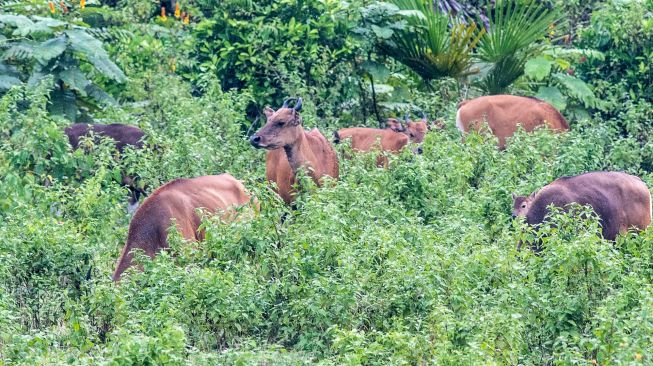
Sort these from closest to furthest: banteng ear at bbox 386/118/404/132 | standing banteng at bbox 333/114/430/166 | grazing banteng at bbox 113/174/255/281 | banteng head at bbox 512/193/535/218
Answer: grazing banteng at bbox 113/174/255/281, banteng head at bbox 512/193/535/218, standing banteng at bbox 333/114/430/166, banteng ear at bbox 386/118/404/132

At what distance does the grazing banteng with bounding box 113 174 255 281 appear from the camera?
1032 centimetres

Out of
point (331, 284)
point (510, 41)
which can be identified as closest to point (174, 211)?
point (331, 284)

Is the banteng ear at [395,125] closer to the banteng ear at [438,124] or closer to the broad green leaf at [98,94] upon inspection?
the banteng ear at [438,124]

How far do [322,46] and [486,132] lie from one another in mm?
2798

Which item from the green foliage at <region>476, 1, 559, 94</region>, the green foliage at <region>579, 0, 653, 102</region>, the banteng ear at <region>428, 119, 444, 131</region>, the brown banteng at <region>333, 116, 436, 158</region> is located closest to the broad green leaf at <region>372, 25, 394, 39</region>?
the brown banteng at <region>333, 116, 436, 158</region>

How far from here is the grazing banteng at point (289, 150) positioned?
13305 millimetres

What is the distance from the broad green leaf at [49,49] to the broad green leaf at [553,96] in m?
6.20

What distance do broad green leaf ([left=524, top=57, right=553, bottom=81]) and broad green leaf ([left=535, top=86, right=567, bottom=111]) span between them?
32 centimetres

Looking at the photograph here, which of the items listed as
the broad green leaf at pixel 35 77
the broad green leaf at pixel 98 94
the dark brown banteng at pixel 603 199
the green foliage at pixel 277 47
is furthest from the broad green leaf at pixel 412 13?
the dark brown banteng at pixel 603 199

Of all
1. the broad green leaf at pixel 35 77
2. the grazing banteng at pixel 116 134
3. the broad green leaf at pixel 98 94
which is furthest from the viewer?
the broad green leaf at pixel 98 94

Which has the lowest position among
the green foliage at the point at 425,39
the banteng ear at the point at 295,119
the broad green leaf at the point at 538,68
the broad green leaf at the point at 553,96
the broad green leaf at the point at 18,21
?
the broad green leaf at the point at 553,96

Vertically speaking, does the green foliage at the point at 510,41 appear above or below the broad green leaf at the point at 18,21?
below

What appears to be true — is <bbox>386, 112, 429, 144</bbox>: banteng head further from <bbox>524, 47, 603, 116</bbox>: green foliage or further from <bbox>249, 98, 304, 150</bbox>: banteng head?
<bbox>249, 98, 304, 150</bbox>: banteng head

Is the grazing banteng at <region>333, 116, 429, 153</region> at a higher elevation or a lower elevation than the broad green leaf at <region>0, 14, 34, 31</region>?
lower
